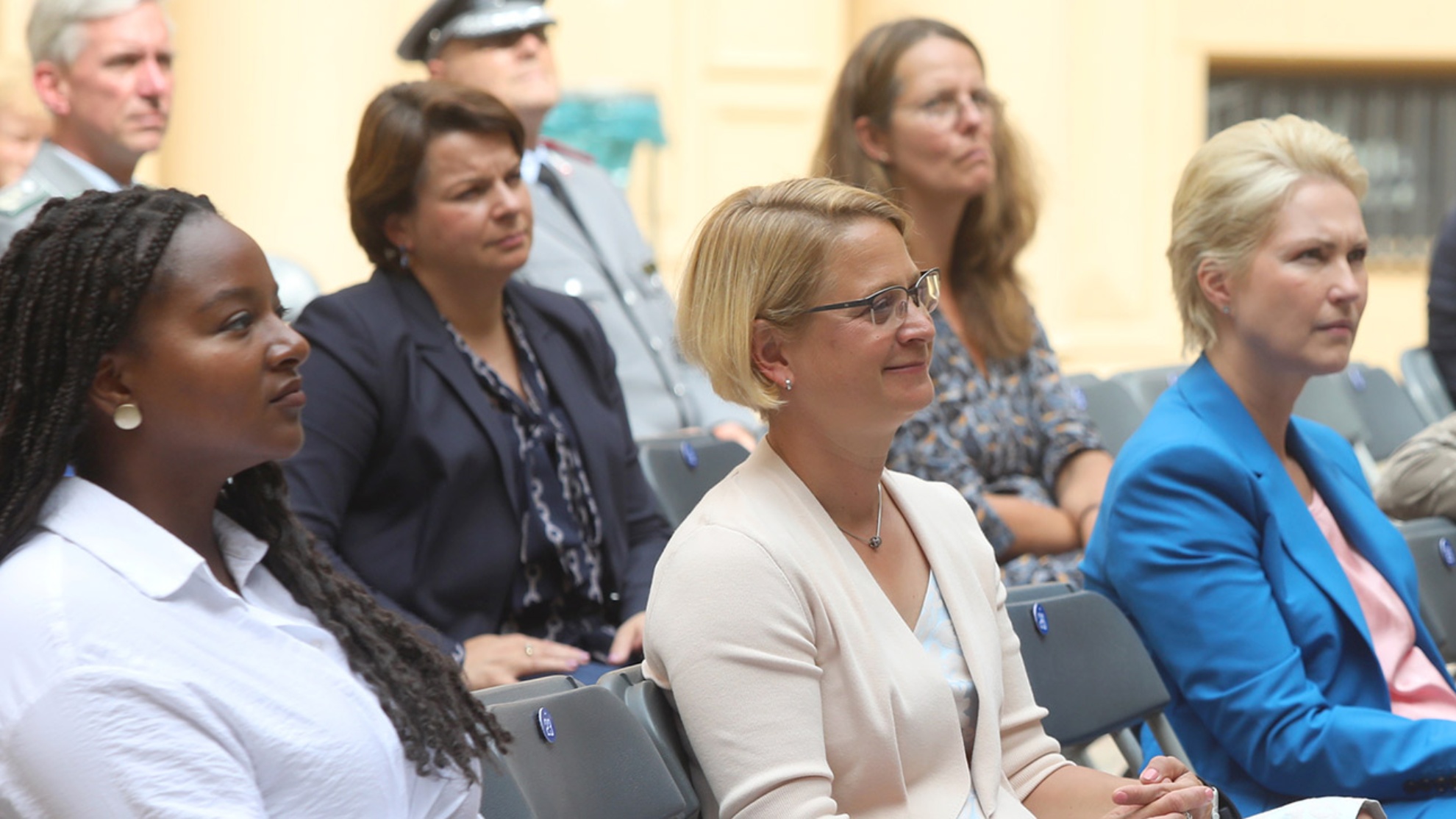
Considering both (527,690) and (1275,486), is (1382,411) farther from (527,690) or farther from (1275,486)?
(527,690)

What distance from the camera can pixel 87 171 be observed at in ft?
11.6

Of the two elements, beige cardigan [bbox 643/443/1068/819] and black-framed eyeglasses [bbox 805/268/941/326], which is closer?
beige cardigan [bbox 643/443/1068/819]

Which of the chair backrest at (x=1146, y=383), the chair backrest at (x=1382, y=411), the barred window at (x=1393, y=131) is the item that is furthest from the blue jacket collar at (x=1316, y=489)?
the barred window at (x=1393, y=131)

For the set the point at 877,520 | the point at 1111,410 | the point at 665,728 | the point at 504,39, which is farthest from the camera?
the point at 1111,410

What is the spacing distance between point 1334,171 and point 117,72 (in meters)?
2.61

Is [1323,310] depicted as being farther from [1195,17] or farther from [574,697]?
[1195,17]

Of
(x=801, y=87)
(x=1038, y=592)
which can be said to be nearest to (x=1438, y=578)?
(x=1038, y=592)

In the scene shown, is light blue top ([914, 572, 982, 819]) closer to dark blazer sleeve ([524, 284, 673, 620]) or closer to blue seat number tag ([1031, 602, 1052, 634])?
blue seat number tag ([1031, 602, 1052, 634])

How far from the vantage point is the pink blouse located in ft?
8.27

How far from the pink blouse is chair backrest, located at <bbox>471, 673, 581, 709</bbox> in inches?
51.1

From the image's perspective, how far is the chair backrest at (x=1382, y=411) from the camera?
4730mm

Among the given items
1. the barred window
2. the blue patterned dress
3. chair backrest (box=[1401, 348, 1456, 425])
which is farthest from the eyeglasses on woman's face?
the barred window

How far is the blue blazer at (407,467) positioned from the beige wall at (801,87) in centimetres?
357

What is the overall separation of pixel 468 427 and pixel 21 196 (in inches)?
50.3
